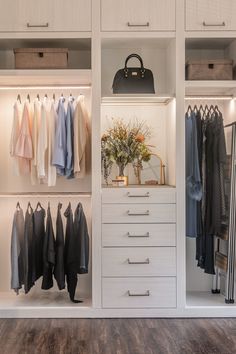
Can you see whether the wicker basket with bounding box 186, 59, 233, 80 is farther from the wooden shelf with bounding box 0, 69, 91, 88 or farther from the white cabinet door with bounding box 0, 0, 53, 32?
the white cabinet door with bounding box 0, 0, 53, 32

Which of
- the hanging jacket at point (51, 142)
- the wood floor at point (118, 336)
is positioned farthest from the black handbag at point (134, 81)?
the wood floor at point (118, 336)

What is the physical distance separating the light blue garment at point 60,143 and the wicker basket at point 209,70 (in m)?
1.08

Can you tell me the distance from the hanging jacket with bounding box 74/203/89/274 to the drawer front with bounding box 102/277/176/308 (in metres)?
0.22

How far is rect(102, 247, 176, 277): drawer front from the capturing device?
137 inches

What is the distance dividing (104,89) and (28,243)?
1.52 meters

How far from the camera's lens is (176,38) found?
347 centimetres

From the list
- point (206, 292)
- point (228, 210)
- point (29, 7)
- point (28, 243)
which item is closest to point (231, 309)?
point (206, 292)

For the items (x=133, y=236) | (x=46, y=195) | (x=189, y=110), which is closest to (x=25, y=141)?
(x=46, y=195)

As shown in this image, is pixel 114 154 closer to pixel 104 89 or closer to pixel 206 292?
pixel 104 89

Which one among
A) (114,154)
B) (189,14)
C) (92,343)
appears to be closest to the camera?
(92,343)

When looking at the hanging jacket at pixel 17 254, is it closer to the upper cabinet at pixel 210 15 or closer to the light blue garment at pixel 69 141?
the light blue garment at pixel 69 141

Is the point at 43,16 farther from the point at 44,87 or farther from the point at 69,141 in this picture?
the point at 69,141

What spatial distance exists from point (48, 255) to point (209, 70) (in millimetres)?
1997

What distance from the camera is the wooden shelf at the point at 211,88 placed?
351cm
